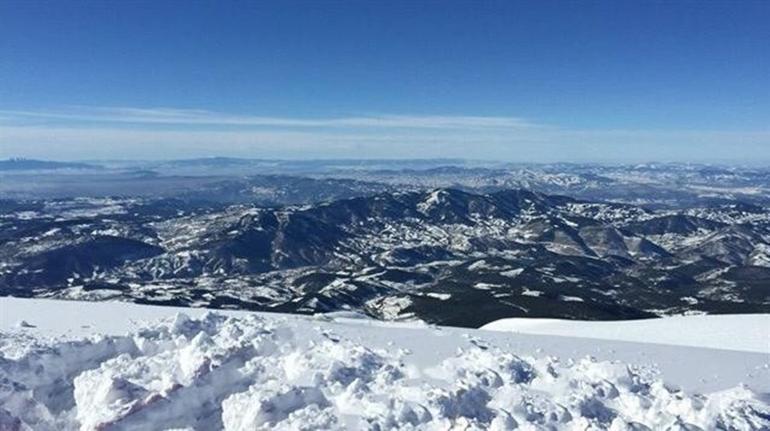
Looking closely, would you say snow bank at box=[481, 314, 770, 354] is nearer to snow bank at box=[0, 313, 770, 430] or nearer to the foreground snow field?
the foreground snow field

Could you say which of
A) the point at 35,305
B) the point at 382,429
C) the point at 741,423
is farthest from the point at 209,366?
the point at 741,423

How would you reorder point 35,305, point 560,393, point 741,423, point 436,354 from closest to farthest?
point 741,423, point 560,393, point 436,354, point 35,305

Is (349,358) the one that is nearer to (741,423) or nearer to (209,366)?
(209,366)

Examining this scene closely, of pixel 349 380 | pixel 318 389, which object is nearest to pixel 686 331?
pixel 349 380

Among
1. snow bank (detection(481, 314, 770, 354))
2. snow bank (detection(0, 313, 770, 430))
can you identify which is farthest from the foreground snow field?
snow bank (detection(481, 314, 770, 354))

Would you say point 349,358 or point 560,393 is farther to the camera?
point 349,358

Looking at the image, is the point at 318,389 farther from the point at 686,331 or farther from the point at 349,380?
the point at 686,331

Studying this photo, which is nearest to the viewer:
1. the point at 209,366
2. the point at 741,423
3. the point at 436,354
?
the point at 741,423
